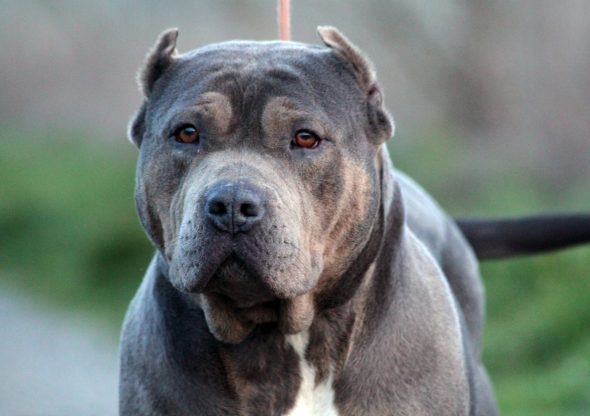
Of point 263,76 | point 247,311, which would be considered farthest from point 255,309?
point 263,76

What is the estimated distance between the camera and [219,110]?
189 inches

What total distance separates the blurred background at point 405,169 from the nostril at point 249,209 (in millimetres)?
3908

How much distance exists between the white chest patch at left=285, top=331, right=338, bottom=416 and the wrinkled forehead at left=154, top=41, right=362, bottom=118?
825mm

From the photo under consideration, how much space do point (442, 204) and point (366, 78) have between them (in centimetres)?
611

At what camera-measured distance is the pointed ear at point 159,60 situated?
5.09m

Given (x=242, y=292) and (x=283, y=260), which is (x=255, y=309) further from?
(x=283, y=260)

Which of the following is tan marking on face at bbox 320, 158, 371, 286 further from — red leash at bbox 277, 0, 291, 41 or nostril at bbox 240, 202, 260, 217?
red leash at bbox 277, 0, 291, 41

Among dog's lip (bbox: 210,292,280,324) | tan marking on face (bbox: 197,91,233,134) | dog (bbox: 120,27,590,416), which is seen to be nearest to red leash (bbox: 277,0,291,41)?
dog (bbox: 120,27,590,416)

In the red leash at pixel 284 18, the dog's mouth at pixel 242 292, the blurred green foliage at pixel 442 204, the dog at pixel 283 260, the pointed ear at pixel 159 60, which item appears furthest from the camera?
the blurred green foliage at pixel 442 204

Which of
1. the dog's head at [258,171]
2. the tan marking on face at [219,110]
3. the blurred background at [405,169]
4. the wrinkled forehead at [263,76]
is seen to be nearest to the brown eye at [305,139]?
the dog's head at [258,171]

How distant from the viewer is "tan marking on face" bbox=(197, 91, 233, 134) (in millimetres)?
4793

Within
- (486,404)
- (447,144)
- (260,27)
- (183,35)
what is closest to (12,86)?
(183,35)

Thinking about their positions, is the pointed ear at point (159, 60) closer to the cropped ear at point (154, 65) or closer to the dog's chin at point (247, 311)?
the cropped ear at point (154, 65)

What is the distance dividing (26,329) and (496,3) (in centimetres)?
447
